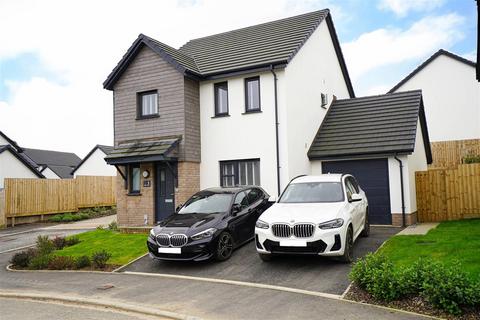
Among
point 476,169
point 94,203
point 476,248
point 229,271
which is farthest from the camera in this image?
point 94,203

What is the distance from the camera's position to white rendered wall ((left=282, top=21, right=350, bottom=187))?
584 inches

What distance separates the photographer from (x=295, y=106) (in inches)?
601

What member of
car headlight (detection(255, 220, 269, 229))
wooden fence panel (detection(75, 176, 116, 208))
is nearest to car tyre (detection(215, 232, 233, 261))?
car headlight (detection(255, 220, 269, 229))

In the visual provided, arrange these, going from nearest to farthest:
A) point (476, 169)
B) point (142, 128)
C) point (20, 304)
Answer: point (20, 304), point (476, 169), point (142, 128)

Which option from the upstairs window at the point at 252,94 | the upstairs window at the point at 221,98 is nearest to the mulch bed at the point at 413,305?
the upstairs window at the point at 252,94

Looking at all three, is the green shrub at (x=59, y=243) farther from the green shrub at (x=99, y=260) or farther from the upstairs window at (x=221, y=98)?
the upstairs window at (x=221, y=98)

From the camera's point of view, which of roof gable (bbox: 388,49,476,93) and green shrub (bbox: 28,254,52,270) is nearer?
green shrub (bbox: 28,254,52,270)

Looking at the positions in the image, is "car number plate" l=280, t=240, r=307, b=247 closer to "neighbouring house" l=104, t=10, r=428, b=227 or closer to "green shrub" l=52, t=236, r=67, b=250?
"neighbouring house" l=104, t=10, r=428, b=227

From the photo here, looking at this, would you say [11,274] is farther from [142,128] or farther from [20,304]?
[142,128]

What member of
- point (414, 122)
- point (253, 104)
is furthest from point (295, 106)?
point (414, 122)

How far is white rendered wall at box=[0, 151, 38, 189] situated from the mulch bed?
25301 mm

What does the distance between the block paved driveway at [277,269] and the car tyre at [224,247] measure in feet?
0.46

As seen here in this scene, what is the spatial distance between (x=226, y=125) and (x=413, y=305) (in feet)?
33.3

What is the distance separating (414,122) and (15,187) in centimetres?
1943
